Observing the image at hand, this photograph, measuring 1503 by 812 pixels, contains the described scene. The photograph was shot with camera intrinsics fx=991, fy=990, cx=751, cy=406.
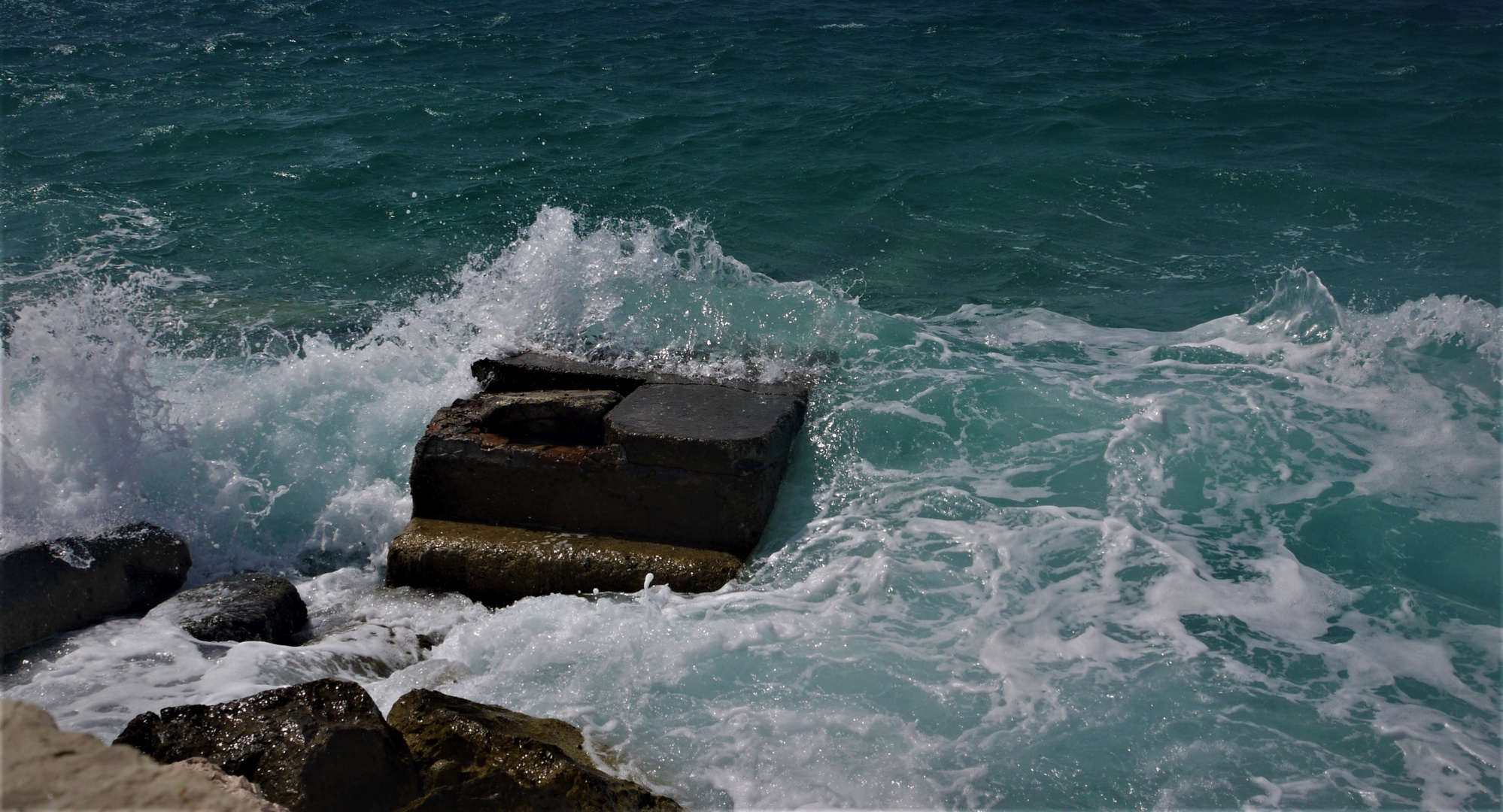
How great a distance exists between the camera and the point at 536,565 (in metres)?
3.92

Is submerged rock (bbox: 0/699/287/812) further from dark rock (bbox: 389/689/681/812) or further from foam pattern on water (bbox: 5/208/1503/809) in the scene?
foam pattern on water (bbox: 5/208/1503/809)

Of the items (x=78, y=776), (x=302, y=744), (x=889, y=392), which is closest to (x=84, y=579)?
(x=302, y=744)

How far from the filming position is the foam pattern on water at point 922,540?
119 inches

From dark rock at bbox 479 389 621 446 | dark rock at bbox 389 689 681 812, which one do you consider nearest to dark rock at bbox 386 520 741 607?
dark rock at bbox 479 389 621 446

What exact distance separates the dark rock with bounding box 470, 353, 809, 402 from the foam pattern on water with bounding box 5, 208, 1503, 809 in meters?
0.24

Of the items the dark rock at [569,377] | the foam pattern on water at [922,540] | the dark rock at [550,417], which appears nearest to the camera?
the foam pattern on water at [922,540]

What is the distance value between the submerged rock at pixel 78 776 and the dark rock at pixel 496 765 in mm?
1130

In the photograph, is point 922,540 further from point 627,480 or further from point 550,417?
point 550,417

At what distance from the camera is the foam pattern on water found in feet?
9.96

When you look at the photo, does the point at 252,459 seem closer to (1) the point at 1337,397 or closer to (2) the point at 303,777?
(2) the point at 303,777

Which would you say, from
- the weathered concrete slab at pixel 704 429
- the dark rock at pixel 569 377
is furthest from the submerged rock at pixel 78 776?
the dark rock at pixel 569 377

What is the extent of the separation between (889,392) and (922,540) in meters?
1.30

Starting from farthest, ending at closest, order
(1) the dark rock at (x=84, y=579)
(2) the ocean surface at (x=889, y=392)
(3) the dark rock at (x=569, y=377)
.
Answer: (3) the dark rock at (x=569, y=377) < (1) the dark rock at (x=84, y=579) < (2) the ocean surface at (x=889, y=392)

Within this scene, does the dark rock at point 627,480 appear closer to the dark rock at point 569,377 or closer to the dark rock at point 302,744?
the dark rock at point 569,377
